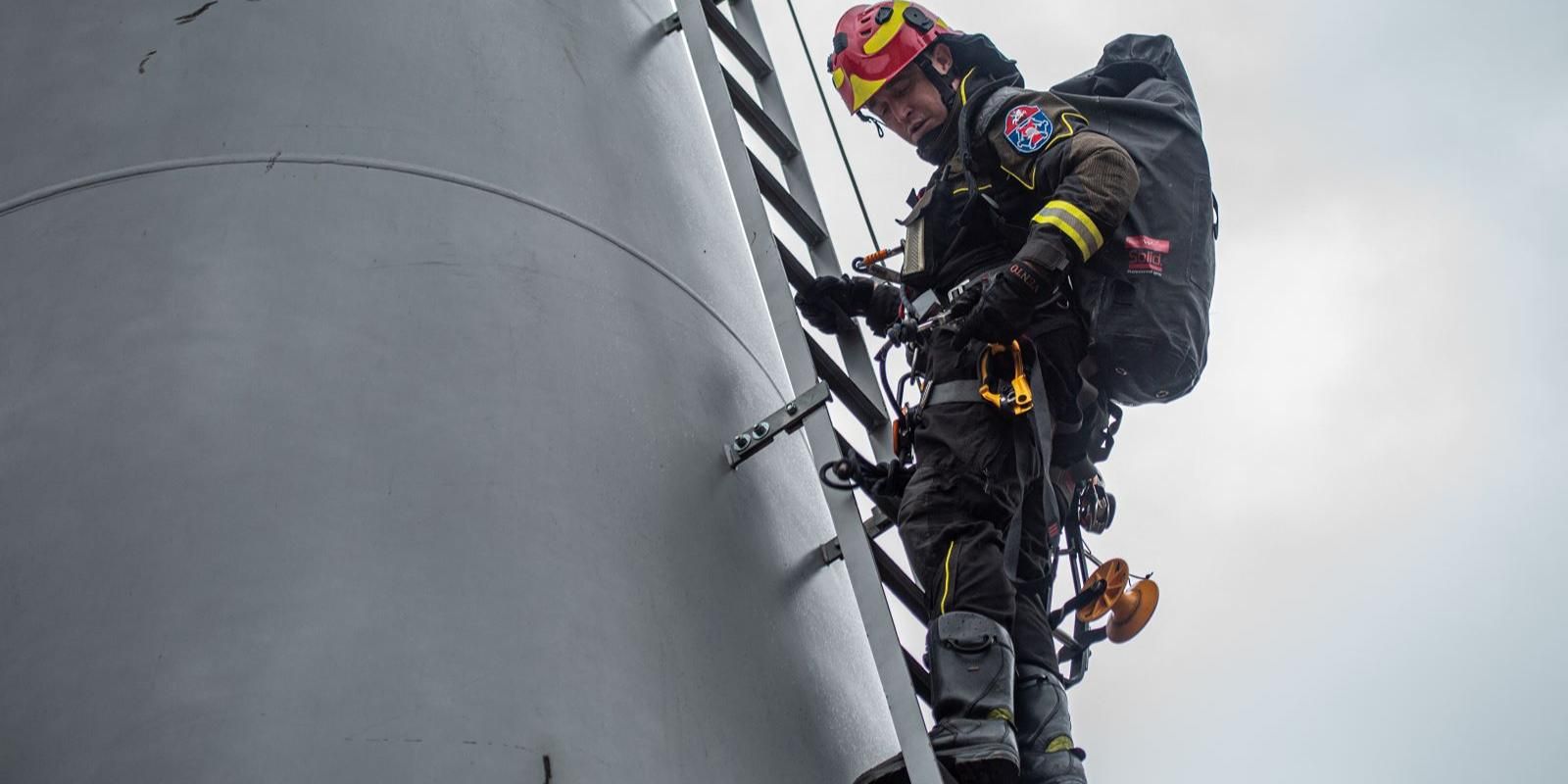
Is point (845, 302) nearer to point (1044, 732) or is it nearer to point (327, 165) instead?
point (1044, 732)

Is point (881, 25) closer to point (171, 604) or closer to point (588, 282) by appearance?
point (588, 282)

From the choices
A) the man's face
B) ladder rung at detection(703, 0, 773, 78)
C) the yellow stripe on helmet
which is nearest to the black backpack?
the man's face

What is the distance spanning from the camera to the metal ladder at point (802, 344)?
3.25 meters

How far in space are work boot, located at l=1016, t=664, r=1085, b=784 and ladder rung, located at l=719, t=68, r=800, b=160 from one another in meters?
2.05

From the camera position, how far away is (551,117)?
12.6ft

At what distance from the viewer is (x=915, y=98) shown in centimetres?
488

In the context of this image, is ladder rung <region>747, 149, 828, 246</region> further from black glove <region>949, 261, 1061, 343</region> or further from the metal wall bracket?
the metal wall bracket

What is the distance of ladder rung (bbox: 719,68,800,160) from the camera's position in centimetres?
514

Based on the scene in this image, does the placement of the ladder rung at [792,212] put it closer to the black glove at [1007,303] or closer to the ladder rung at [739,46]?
the ladder rung at [739,46]

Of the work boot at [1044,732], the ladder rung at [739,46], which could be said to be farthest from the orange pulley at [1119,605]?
the ladder rung at [739,46]

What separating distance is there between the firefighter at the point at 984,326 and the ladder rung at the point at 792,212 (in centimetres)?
23

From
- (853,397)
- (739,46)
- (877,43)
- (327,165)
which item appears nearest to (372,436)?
(327,165)

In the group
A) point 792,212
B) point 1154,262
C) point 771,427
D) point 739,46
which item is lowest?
point 771,427

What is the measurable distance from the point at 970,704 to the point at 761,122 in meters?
2.42
